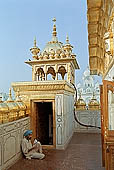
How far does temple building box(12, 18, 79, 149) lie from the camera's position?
21.0 feet

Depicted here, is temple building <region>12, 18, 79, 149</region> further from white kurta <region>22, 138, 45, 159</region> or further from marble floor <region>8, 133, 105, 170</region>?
white kurta <region>22, 138, 45, 159</region>

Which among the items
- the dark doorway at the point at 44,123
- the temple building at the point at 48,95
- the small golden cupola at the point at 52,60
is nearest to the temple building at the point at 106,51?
the small golden cupola at the point at 52,60

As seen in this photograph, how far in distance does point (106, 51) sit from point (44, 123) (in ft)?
15.9

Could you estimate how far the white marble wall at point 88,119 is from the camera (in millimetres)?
9759

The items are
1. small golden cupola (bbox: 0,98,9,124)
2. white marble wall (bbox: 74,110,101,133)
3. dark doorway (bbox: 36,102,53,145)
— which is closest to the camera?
small golden cupola (bbox: 0,98,9,124)

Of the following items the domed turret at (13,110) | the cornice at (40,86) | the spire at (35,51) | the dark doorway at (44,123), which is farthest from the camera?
the spire at (35,51)

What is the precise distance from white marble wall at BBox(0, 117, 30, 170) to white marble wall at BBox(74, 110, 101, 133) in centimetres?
464

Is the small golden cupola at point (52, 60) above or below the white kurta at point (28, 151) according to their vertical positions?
above

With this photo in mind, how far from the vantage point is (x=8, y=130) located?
472 centimetres

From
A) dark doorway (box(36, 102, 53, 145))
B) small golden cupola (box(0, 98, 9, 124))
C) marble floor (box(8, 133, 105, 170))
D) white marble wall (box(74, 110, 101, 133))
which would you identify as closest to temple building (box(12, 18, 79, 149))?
dark doorway (box(36, 102, 53, 145))

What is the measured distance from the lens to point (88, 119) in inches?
391

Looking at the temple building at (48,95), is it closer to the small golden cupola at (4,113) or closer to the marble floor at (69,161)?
the marble floor at (69,161)

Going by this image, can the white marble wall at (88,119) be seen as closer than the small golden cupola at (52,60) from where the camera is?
No

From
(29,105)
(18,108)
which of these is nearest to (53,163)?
(18,108)
